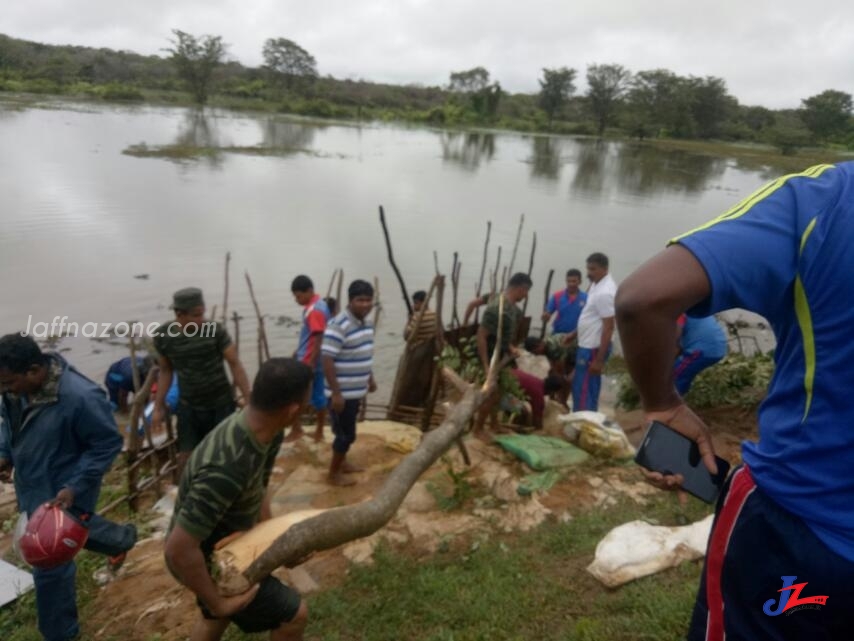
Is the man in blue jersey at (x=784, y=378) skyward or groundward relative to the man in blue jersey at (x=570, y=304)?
skyward

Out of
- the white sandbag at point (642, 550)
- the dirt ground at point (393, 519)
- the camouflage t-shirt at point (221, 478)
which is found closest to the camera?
the camouflage t-shirt at point (221, 478)

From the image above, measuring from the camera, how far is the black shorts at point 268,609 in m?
2.39

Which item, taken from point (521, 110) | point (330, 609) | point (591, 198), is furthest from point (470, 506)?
point (521, 110)

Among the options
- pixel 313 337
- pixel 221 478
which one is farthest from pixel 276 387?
pixel 313 337

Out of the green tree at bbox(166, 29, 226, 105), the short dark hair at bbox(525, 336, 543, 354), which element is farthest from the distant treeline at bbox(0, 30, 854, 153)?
the short dark hair at bbox(525, 336, 543, 354)

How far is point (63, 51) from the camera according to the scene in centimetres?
7144

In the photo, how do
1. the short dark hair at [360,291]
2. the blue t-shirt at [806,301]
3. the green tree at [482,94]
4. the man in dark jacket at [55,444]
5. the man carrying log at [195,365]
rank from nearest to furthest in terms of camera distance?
the blue t-shirt at [806,301] < the man in dark jacket at [55,444] < the man carrying log at [195,365] < the short dark hair at [360,291] < the green tree at [482,94]

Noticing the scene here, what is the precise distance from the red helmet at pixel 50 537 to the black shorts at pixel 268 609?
0.97m

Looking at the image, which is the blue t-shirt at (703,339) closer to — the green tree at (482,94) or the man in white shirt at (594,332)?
the man in white shirt at (594,332)

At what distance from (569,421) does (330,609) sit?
307 centimetres

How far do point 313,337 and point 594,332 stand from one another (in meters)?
2.99

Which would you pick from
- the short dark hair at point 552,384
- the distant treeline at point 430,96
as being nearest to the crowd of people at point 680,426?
the short dark hair at point 552,384

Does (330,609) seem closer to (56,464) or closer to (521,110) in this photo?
(56,464)

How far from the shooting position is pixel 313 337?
5500 mm
